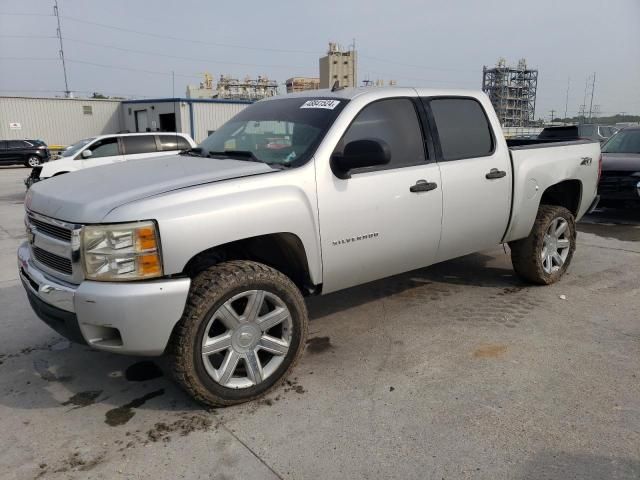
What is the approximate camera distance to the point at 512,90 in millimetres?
71125

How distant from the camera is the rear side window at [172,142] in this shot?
1349 centimetres

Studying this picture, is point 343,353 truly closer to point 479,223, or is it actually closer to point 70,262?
point 479,223

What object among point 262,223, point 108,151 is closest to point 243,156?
point 262,223

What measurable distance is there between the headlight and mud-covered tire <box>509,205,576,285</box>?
12.0 feet

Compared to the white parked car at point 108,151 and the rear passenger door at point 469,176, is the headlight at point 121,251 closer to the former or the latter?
the rear passenger door at point 469,176

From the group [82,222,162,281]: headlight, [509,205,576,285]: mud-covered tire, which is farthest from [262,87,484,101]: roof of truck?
[82,222,162,281]: headlight

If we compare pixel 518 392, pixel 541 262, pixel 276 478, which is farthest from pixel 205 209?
pixel 541 262

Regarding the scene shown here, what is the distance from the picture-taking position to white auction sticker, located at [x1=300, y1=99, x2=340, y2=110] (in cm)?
362

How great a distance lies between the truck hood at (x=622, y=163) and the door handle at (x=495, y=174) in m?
5.18

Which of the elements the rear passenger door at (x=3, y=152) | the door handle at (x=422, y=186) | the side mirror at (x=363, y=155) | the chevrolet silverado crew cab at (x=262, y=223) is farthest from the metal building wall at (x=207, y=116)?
the side mirror at (x=363, y=155)

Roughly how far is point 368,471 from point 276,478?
44 centimetres

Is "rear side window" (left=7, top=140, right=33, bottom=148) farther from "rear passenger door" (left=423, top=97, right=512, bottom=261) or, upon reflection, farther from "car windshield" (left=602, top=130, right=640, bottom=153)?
"rear passenger door" (left=423, top=97, right=512, bottom=261)

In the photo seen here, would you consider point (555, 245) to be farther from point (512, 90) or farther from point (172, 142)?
point (512, 90)

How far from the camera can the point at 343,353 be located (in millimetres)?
3725
